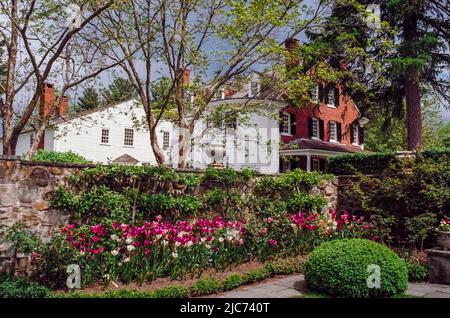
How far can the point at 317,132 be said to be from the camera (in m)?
25.9

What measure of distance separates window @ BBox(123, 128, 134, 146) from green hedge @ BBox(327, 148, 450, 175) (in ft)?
52.4

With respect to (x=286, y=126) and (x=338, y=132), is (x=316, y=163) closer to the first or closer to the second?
(x=338, y=132)

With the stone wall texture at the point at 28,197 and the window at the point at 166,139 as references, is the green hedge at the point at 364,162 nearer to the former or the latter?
the stone wall texture at the point at 28,197

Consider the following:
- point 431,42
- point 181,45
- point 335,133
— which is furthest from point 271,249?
point 335,133

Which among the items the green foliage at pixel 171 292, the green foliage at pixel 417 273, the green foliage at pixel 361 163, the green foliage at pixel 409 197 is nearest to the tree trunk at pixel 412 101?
the green foliage at pixel 361 163

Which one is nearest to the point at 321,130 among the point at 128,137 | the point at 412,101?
the point at 412,101

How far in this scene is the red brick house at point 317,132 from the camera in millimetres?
22688

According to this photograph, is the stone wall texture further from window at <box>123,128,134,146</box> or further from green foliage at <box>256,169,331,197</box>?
window at <box>123,128,134,146</box>

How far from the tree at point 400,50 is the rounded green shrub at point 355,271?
421 inches

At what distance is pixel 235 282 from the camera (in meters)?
6.19

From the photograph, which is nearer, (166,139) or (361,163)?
(361,163)

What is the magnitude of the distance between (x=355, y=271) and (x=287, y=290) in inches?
44.8

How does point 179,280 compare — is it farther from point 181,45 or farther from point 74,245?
point 181,45
